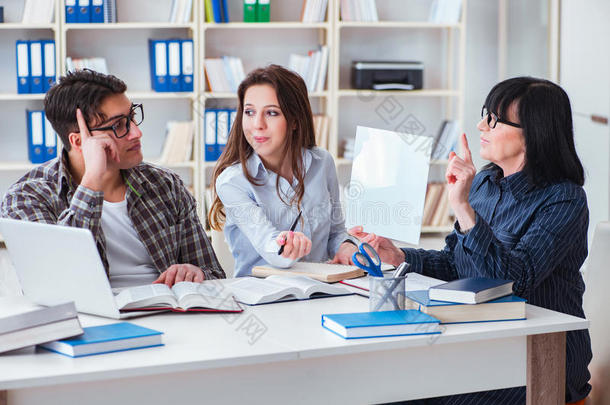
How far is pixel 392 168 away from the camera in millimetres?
1740

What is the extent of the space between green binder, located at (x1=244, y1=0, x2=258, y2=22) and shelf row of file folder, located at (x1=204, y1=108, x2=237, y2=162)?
0.59 meters

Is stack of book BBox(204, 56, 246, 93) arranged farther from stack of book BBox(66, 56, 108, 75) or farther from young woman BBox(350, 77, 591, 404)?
young woman BBox(350, 77, 591, 404)

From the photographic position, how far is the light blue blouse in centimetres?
199

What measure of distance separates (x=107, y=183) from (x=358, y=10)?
3.14 meters

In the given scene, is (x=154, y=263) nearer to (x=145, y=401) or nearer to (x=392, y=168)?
(x=392, y=168)

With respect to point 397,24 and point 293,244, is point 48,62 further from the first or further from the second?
point 293,244

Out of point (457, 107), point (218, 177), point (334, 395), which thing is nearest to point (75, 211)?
point (218, 177)

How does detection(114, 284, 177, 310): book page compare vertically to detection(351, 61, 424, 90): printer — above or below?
below

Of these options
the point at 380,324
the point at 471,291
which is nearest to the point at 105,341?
the point at 380,324

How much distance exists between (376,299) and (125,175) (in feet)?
2.97

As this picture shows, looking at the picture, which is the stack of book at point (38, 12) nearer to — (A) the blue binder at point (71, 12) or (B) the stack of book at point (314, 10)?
(A) the blue binder at point (71, 12)

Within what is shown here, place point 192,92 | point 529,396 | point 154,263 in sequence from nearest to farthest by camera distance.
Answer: point 529,396 → point 154,263 → point 192,92

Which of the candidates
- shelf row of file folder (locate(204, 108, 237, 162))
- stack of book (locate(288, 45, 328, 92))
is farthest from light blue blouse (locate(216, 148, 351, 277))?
stack of book (locate(288, 45, 328, 92))

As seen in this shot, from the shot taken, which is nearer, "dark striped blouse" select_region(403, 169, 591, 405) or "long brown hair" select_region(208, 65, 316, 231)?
"dark striped blouse" select_region(403, 169, 591, 405)
